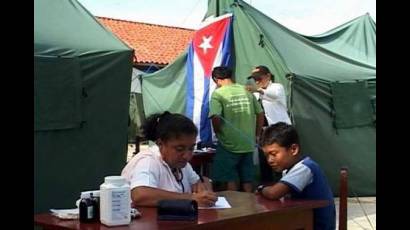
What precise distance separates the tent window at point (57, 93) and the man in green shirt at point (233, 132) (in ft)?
5.00

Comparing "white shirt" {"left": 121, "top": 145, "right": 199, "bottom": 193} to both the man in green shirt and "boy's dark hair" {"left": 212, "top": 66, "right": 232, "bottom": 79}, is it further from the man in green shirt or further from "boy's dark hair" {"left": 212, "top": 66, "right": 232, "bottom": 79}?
"boy's dark hair" {"left": 212, "top": 66, "right": 232, "bottom": 79}

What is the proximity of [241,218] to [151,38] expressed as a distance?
2350cm

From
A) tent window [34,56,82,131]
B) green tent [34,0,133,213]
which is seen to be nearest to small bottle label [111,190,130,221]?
green tent [34,0,133,213]

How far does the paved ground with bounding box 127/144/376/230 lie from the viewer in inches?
245

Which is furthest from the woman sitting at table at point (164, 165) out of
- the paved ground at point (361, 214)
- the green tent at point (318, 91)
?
the green tent at point (318, 91)

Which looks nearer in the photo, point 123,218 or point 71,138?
point 123,218

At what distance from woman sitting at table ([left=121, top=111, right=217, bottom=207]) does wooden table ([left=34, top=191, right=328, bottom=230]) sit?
0.10 m

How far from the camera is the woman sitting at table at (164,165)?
296 centimetres

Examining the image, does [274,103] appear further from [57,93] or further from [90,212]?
[90,212]

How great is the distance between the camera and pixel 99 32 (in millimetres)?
6551

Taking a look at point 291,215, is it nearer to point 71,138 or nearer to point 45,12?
point 71,138

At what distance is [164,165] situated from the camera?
10.6ft
